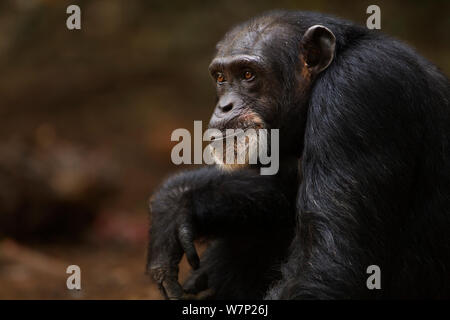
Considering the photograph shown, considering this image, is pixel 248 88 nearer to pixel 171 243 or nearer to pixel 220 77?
pixel 220 77

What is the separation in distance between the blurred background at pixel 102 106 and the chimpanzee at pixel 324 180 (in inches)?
90.5

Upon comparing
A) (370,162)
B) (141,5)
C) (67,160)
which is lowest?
(370,162)

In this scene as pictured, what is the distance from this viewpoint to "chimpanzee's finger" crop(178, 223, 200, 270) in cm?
506

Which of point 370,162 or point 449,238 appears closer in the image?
point 370,162

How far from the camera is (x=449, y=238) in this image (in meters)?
4.54

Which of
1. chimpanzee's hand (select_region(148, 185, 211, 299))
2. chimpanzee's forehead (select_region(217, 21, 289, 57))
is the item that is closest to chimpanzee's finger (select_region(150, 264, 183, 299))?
chimpanzee's hand (select_region(148, 185, 211, 299))

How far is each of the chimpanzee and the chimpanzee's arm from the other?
11mm

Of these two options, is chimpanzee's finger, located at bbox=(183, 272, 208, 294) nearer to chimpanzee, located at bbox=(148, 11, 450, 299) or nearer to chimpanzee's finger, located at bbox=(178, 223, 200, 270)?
chimpanzee, located at bbox=(148, 11, 450, 299)

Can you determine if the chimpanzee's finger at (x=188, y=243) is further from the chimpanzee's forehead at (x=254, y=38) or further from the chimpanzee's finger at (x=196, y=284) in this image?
the chimpanzee's forehead at (x=254, y=38)

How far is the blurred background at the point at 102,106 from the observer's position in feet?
27.4

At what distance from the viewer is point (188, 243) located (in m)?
5.13

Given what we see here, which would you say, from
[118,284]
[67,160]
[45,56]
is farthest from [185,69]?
[118,284]
